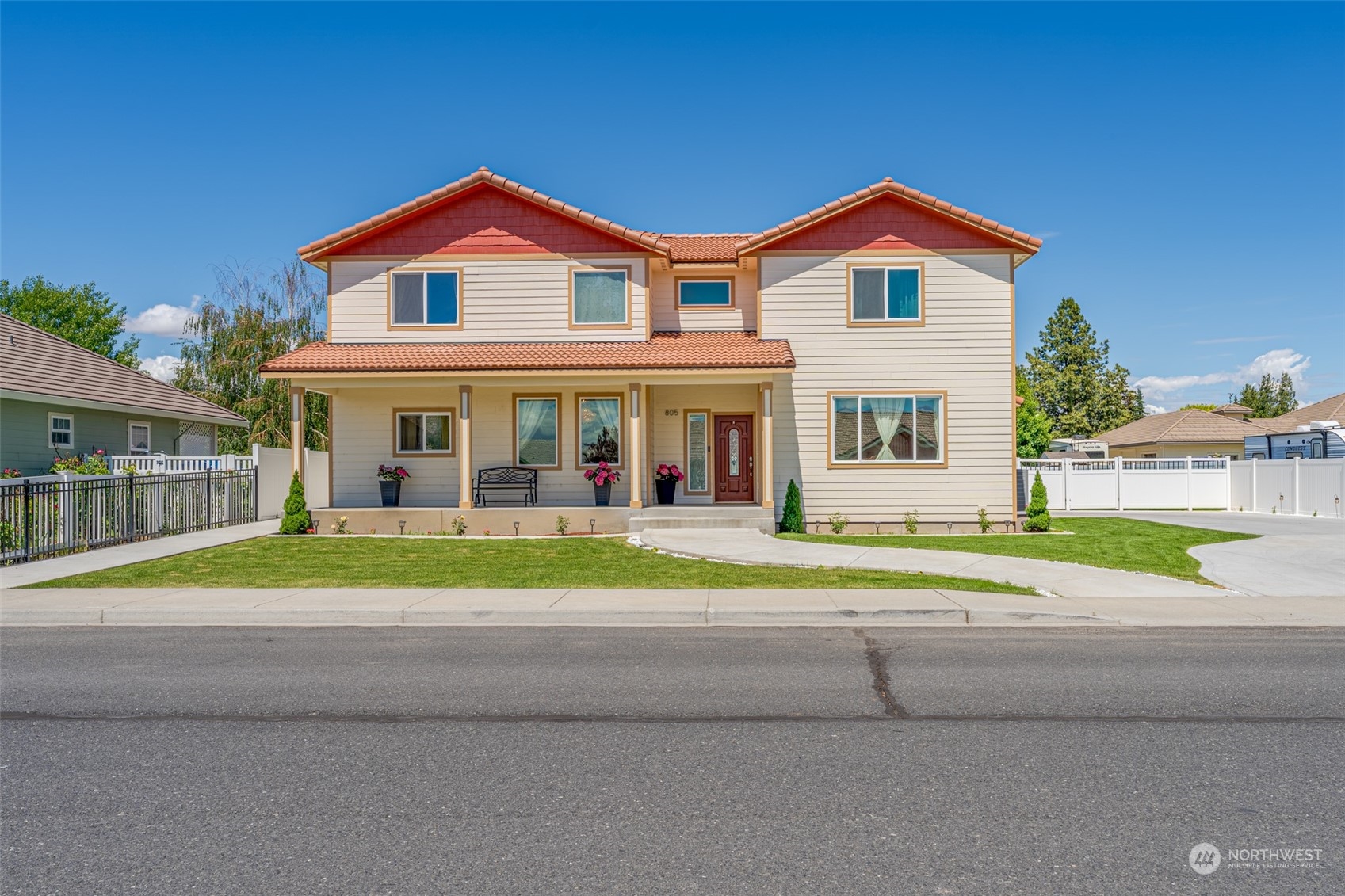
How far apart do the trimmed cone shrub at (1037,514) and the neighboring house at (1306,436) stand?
16755 mm

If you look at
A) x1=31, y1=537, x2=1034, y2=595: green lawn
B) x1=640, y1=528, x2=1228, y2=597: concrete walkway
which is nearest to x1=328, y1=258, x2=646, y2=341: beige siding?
x1=640, y1=528, x2=1228, y2=597: concrete walkway

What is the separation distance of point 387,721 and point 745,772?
8.29 ft

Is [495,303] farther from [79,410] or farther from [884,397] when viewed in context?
[79,410]

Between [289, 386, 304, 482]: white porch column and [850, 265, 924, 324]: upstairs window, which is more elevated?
[850, 265, 924, 324]: upstairs window

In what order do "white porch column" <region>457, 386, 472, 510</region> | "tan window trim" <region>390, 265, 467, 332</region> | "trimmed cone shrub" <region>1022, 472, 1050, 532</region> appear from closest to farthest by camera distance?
"white porch column" <region>457, 386, 472, 510</region>, "trimmed cone shrub" <region>1022, 472, 1050, 532</region>, "tan window trim" <region>390, 265, 467, 332</region>

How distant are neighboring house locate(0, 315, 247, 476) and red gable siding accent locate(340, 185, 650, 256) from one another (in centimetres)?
905

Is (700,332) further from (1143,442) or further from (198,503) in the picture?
(1143,442)

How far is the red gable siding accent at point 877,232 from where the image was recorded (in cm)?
2173

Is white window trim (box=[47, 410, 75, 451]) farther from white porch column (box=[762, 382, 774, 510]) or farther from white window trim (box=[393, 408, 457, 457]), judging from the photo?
white porch column (box=[762, 382, 774, 510])

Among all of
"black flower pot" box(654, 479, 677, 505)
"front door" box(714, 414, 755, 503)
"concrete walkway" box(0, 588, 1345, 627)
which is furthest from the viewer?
"front door" box(714, 414, 755, 503)

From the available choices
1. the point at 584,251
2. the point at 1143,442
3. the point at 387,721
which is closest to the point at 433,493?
the point at 584,251

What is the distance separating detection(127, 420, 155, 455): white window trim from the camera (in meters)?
27.9

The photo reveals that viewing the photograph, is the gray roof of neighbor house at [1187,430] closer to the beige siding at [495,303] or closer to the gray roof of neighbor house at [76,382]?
the beige siding at [495,303]

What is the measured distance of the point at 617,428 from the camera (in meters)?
22.5
